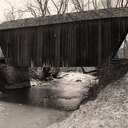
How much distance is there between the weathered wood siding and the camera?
11484 mm

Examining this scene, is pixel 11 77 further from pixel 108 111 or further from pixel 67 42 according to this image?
pixel 108 111

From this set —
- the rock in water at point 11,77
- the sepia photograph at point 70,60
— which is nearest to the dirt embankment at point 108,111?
the sepia photograph at point 70,60

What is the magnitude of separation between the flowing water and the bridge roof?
534cm

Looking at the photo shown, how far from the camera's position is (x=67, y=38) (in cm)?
1277

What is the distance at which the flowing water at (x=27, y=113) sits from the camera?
8.57 m

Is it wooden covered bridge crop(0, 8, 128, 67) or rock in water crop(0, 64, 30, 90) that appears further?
rock in water crop(0, 64, 30, 90)

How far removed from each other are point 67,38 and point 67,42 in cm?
27

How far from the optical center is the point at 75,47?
1238cm

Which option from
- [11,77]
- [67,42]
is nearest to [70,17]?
[67,42]

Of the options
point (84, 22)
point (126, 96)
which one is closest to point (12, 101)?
point (84, 22)

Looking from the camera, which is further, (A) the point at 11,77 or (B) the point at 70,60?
(A) the point at 11,77

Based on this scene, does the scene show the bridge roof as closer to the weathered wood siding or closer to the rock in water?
the weathered wood siding

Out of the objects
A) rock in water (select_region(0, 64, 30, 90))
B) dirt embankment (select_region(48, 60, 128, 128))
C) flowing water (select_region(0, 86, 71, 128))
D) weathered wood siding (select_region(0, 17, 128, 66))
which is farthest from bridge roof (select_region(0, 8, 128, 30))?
flowing water (select_region(0, 86, 71, 128))

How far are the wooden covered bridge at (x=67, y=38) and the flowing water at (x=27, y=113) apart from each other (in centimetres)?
288
